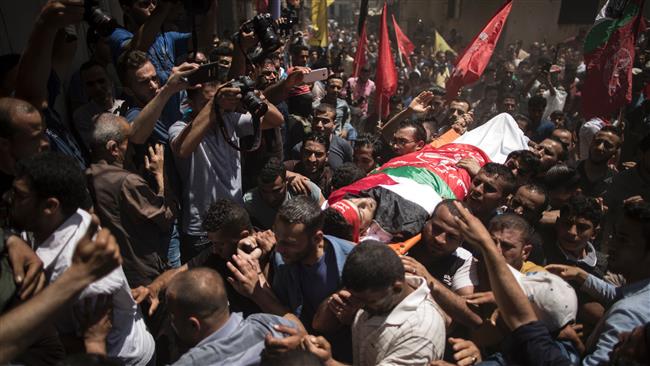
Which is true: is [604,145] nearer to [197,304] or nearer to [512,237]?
[512,237]

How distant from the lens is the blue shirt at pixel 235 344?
1.93 m

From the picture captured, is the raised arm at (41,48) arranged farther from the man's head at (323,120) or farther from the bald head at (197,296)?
the man's head at (323,120)

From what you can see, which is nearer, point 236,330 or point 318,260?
point 236,330

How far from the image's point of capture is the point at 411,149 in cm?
473

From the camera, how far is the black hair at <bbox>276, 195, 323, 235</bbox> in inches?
94.5

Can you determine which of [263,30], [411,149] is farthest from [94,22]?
[411,149]

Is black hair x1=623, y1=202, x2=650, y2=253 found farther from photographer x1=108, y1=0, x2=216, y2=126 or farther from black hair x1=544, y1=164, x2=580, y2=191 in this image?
photographer x1=108, y1=0, x2=216, y2=126

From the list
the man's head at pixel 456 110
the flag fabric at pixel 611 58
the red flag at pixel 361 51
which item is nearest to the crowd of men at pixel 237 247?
the flag fabric at pixel 611 58

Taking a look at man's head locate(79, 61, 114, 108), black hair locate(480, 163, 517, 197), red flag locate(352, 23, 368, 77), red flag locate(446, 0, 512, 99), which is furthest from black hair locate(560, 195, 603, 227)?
red flag locate(352, 23, 368, 77)

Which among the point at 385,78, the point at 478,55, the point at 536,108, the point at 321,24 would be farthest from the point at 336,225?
the point at 321,24

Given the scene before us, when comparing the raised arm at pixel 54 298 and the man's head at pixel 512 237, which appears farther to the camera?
the man's head at pixel 512 237

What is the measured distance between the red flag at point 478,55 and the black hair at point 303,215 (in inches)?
161

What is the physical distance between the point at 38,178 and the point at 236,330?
986 millimetres

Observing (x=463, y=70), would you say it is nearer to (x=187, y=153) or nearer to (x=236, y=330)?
(x=187, y=153)
